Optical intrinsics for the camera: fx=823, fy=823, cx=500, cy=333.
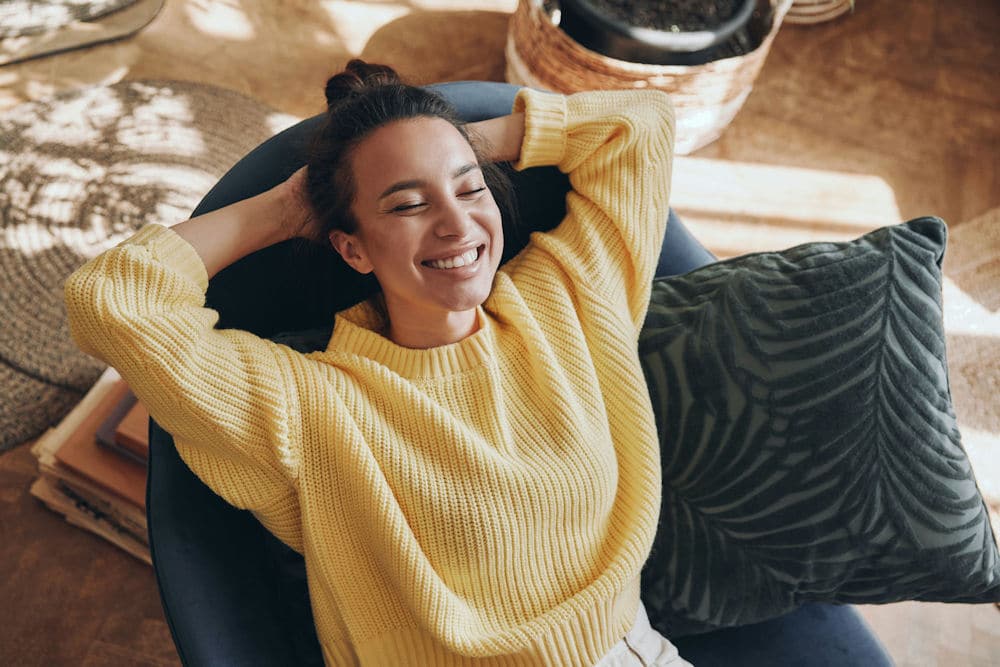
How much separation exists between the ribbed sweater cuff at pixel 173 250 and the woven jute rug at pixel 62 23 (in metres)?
1.71

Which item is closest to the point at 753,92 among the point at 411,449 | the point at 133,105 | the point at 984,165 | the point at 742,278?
the point at 984,165

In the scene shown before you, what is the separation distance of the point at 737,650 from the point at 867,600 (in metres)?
0.20

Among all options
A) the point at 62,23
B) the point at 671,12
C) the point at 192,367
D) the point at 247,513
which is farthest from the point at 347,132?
the point at 62,23

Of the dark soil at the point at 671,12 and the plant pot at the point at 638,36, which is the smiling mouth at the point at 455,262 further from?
the dark soil at the point at 671,12

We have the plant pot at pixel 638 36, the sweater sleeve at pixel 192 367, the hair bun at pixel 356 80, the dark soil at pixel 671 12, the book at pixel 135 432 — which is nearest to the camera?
the sweater sleeve at pixel 192 367

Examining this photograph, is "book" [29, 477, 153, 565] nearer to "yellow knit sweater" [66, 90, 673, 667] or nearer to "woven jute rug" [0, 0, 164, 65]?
"yellow knit sweater" [66, 90, 673, 667]

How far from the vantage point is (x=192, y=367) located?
0.91 m

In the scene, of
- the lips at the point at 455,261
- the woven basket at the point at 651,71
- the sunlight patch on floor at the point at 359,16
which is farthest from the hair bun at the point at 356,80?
the sunlight patch on floor at the point at 359,16

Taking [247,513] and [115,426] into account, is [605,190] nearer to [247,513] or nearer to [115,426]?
[247,513]

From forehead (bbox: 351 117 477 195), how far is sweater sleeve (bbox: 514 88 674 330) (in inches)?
6.8

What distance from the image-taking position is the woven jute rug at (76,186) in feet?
5.92

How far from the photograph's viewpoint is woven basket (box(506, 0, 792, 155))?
1.96 m

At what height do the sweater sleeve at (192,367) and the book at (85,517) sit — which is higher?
the sweater sleeve at (192,367)

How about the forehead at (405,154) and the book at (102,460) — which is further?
the book at (102,460)
